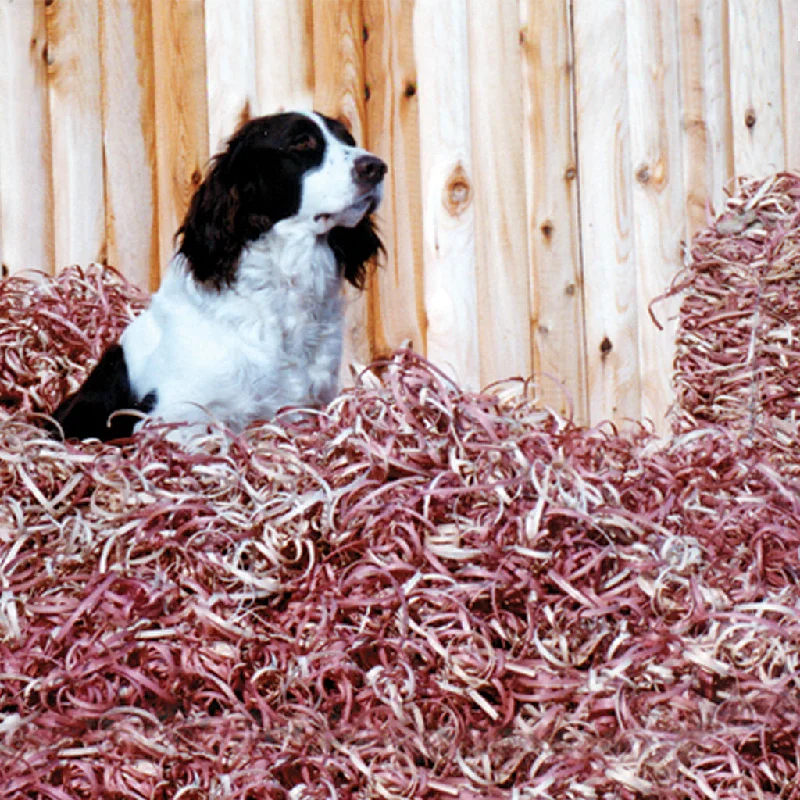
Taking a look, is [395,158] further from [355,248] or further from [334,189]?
[334,189]

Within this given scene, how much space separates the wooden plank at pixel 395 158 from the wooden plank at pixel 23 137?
0.74m

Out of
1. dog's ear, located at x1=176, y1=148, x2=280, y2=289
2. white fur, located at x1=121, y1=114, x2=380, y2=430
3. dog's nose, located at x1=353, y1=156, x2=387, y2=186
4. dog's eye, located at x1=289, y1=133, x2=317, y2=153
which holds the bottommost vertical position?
white fur, located at x1=121, y1=114, x2=380, y2=430

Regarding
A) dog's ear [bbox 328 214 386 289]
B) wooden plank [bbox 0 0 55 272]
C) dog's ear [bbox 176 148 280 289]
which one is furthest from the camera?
wooden plank [bbox 0 0 55 272]

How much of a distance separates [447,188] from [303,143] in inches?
33.4

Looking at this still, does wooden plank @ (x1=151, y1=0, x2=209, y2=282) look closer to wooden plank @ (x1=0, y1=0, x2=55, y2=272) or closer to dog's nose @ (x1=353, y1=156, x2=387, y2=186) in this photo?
wooden plank @ (x1=0, y1=0, x2=55, y2=272)

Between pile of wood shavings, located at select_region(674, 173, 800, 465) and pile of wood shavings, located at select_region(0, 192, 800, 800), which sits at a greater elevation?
pile of wood shavings, located at select_region(674, 173, 800, 465)

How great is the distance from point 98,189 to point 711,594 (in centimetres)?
220

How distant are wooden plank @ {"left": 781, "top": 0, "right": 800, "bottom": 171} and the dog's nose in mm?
1702

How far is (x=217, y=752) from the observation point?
1.17m

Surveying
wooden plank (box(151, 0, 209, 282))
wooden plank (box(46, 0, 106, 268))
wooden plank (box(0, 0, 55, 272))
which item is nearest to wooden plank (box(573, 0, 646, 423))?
wooden plank (box(151, 0, 209, 282))

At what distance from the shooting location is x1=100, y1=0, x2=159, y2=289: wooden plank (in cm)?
309

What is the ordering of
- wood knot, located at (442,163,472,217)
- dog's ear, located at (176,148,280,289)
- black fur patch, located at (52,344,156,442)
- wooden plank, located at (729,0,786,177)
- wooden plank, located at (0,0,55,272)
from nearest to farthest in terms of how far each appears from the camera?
black fur patch, located at (52,344,156,442)
dog's ear, located at (176,148,280,289)
wooden plank, located at (0,0,55,272)
wood knot, located at (442,163,472,217)
wooden plank, located at (729,0,786,177)

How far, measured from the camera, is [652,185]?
338 centimetres

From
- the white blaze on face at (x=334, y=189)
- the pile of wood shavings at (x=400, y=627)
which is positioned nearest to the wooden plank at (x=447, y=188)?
the white blaze on face at (x=334, y=189)
